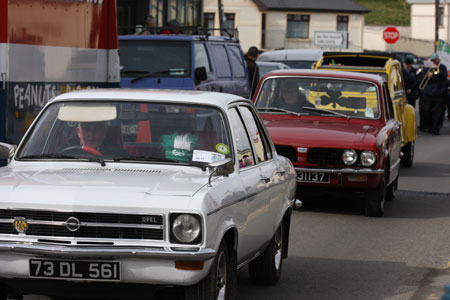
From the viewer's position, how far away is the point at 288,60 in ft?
107

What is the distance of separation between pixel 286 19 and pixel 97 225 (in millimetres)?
83311

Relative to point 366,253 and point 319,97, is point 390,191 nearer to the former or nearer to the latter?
point 319,97

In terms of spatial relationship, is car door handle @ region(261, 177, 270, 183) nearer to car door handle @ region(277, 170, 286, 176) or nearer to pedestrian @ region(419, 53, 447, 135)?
car door handle @ region(277, 170, 286, 176)

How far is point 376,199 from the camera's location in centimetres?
1269

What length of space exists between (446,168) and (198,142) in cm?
1299

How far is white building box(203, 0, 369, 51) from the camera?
3423 inches

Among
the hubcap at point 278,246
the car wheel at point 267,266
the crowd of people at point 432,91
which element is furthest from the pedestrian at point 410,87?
the car wheel at point 267,266

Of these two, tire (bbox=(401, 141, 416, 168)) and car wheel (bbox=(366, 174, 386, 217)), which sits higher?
car wheel (bbox=(366, 174, 386, 217))

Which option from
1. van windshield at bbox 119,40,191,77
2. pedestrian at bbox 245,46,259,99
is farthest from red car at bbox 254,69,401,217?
pedestrian at bbox 245,46,259,99

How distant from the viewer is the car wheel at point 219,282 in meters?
6.24

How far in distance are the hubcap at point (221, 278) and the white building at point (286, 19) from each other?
79.5m

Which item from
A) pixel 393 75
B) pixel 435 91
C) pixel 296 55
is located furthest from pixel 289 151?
pixel 296 55

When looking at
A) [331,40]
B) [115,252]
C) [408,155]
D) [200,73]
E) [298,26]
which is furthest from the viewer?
[298,26]

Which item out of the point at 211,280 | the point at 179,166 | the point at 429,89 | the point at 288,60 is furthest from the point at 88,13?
the point at 288,60
